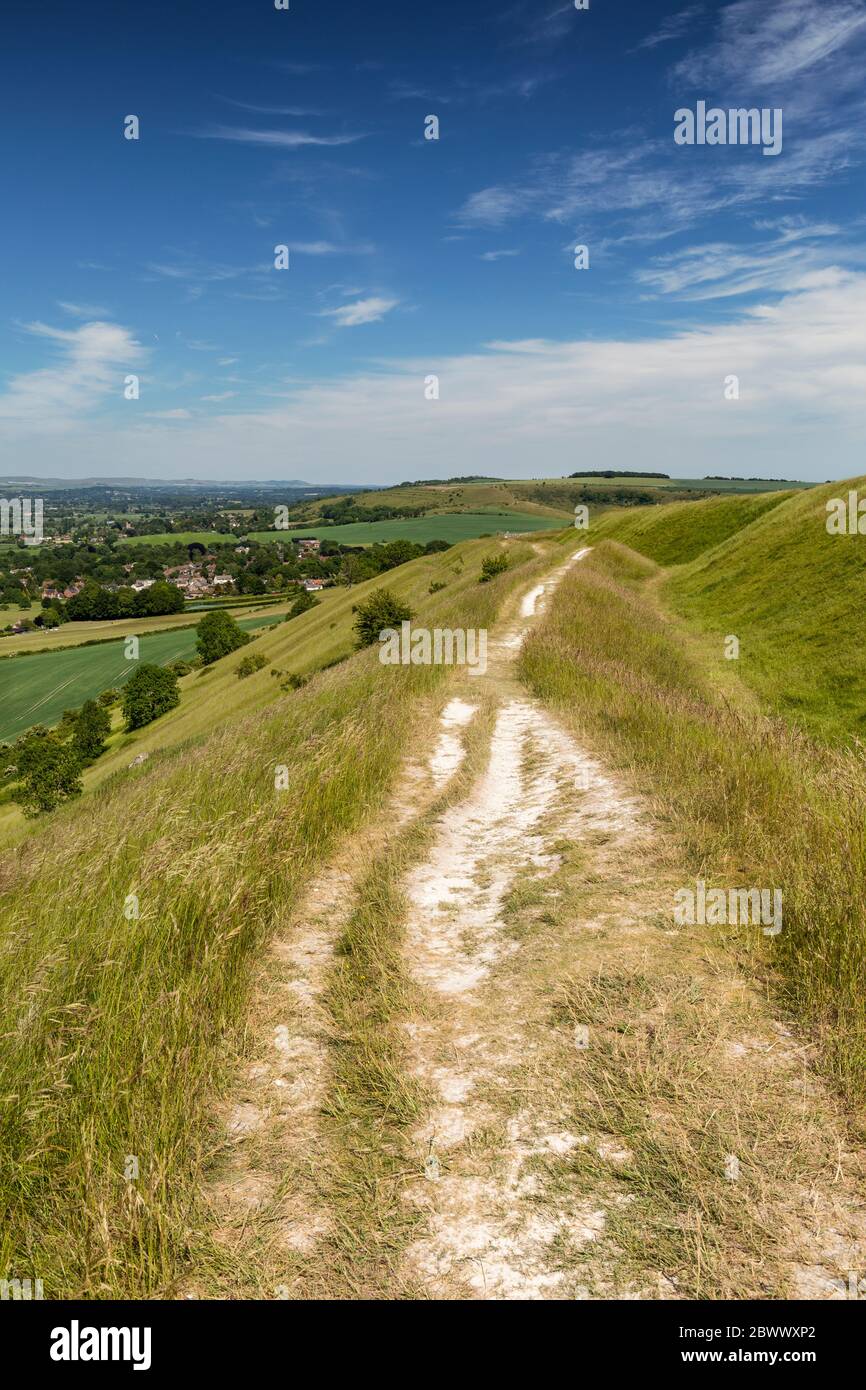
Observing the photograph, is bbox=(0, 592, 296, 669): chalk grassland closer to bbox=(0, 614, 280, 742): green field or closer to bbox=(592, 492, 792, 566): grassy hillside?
bbox=(0, 614, 280, 742): green field

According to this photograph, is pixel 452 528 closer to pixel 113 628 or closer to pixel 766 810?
pixel 113 628

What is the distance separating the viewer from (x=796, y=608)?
83.3 ft

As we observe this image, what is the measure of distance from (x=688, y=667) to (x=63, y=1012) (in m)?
21.3

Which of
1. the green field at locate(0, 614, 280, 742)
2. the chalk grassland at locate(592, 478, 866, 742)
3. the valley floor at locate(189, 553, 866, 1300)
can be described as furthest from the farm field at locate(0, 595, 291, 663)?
the valley floor at locate(189, 553, 866, 1300)

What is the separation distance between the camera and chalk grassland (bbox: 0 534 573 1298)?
2.91 meters

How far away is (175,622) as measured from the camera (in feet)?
420

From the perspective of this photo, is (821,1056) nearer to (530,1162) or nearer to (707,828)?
(530,1162)

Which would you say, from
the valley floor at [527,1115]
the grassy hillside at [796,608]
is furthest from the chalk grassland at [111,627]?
the valley floor at [527,1115]

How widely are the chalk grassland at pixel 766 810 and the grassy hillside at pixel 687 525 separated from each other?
41.9m

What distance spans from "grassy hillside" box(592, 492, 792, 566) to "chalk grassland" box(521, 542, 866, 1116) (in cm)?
4186

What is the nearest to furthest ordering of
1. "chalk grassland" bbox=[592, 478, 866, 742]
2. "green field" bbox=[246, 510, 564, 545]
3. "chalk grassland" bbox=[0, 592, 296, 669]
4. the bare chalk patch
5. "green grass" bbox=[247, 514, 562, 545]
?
the bare chalk patch, "chalk grassland" bbox=[592, 478, 866, 742], "chalk grassland" bbox=[0, 592, 296, 669], "green field" bbox=[246, 510, 564, 545], "green grass" bbox=[247, 514, 562, 545]

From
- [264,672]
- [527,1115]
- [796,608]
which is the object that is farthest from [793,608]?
Answer: [264,672]

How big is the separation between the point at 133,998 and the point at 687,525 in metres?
60.4
